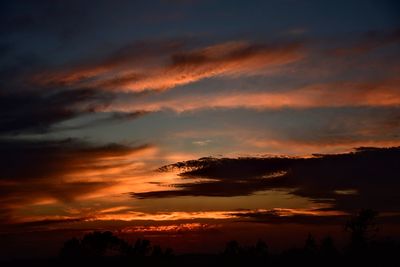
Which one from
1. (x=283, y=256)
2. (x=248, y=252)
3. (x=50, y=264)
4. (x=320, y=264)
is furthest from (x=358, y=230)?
(x=50, y=264)

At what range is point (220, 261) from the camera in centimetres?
9412

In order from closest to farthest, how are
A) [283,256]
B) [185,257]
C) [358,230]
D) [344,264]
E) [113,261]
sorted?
[344,264]
[358,230]
[283,256]
[113,261]
[185,257]

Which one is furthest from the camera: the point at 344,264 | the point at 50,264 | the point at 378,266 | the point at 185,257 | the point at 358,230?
the point at 185,257

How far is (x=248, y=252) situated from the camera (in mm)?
94188

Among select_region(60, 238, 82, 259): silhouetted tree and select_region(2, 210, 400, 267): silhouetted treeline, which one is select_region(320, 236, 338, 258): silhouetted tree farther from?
select_region(60, 238, 82, 259): silhouetted tree

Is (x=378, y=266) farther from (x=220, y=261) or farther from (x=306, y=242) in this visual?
(x=220, y=261)

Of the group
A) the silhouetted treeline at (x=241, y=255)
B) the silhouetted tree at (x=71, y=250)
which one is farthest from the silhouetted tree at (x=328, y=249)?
the silhouetted tree at (x=71, y=250)

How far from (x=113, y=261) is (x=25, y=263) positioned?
1511 centimetres

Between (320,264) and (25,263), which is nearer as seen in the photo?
(320,264)

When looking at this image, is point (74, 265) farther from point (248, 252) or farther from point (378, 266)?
point (378, 266)

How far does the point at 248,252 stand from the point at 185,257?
2498cm

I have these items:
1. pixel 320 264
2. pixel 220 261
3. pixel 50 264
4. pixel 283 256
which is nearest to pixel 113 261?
pixel 50 264

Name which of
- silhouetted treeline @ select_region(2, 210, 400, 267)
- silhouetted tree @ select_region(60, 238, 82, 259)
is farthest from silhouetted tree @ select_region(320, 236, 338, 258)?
silhouetted tree @ select_region(60, 238, 82, 259)

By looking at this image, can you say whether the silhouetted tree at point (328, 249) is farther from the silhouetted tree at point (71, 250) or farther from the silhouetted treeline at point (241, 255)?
the silhouetted tree at point (71, 250)
